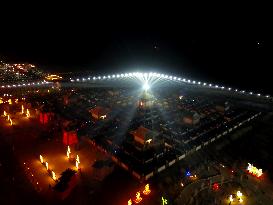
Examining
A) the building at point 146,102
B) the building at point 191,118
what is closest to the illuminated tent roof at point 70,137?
the building at point 146,102

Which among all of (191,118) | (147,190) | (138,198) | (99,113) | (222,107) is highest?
(222,107)

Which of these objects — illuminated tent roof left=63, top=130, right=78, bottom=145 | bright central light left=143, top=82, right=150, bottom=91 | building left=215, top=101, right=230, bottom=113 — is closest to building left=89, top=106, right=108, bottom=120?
illuminated tent roof left=63, top=130, right=78, bottom=145

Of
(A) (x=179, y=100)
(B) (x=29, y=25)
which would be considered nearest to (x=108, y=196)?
(A) (x=179, y=100)

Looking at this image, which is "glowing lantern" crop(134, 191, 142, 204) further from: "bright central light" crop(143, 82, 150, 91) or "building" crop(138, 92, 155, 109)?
"bright central light" crop(143, 82, 150, 91)

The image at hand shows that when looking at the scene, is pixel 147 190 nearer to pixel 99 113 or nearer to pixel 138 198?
pixel 138 198

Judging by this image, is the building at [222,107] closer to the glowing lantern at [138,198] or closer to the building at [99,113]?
the building at [99,113]

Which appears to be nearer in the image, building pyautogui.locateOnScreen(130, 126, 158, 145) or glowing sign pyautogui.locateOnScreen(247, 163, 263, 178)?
glowing sign pyautogui.locateOnScreen(247, 163, 263, 178)

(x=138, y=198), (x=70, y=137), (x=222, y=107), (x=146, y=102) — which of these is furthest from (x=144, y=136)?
(x=222, y=107)

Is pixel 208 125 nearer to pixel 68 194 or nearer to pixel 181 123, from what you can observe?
pixel 181 123
